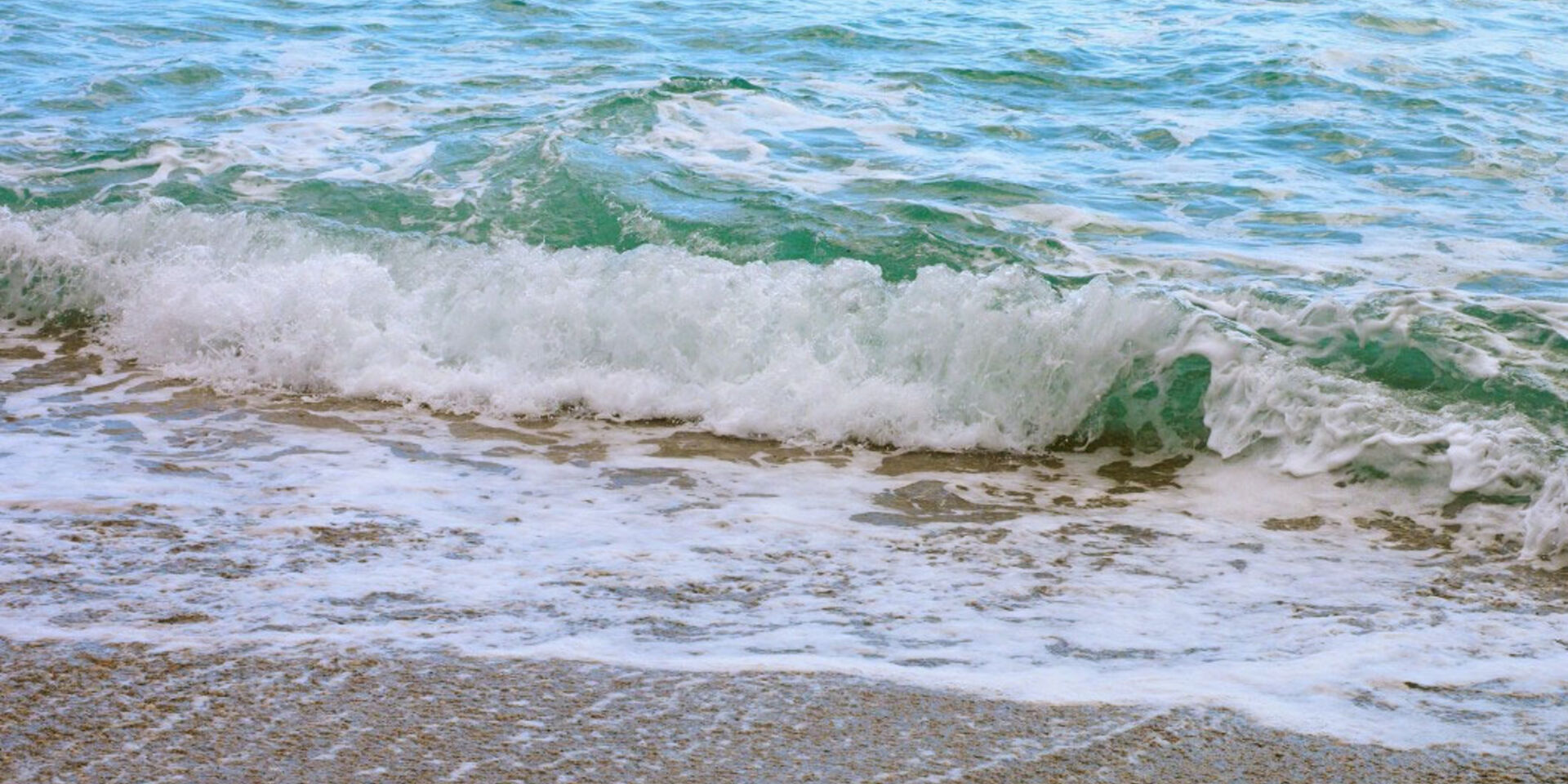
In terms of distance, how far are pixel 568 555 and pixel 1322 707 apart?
2.10 metres

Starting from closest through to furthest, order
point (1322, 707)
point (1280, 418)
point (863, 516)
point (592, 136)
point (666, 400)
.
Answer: point (1322, 707)
point (863, 516)
point (1280, 418)
point (666, 400)
point (592, 136)

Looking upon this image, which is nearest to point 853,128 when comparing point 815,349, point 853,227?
point 853,227

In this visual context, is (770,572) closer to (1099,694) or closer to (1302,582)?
(1099,694)

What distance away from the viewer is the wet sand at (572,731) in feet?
9.43

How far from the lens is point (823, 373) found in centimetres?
608

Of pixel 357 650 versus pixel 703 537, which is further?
pixel 703 537

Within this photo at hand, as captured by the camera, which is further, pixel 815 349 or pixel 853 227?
pixel 853 227

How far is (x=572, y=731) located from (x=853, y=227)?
519 centimetres

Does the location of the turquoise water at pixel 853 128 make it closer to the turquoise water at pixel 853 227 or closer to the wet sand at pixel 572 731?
the turquoise water at pixel 853 227

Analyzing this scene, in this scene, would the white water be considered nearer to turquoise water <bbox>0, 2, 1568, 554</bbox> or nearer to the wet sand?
the wet sand

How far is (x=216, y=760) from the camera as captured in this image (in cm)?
286

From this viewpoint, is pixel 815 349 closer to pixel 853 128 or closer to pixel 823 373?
pixel 823 373

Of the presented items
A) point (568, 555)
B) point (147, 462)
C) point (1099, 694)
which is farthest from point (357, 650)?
point (147, 462)

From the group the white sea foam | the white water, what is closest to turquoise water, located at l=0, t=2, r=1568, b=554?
the white sea foam
